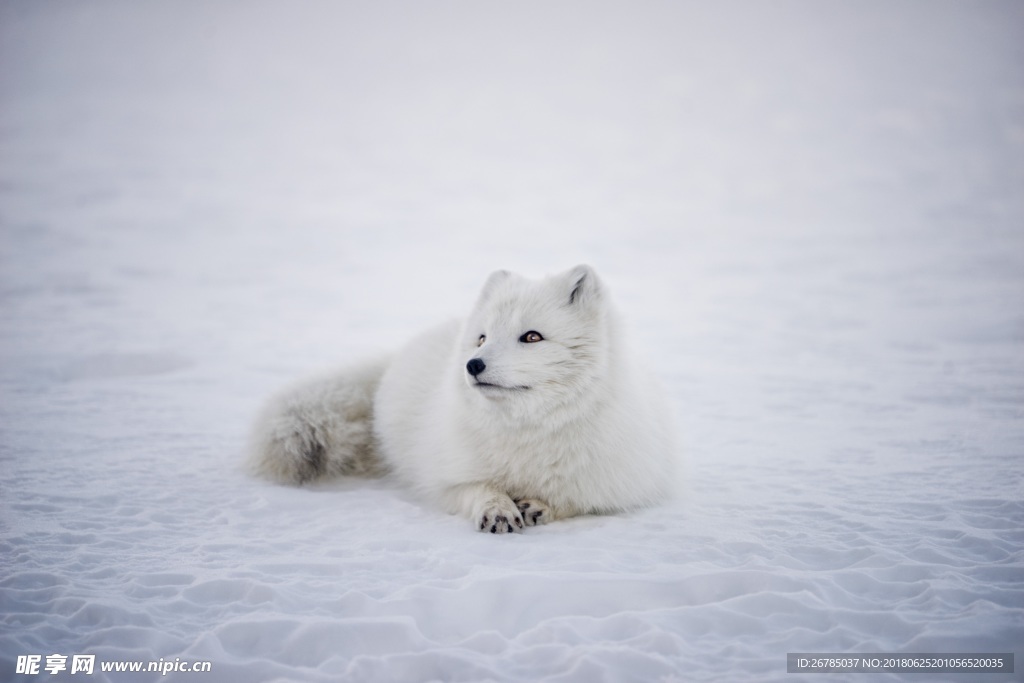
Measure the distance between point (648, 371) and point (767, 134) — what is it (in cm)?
2502

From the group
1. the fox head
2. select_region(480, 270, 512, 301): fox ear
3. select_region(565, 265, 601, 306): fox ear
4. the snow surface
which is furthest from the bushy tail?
select_region(565, 265, 601, 306): fox ear

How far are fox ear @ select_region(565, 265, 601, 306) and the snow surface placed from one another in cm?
113

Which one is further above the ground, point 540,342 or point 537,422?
point 540,342

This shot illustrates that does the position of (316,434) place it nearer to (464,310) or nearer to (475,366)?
(475,366)

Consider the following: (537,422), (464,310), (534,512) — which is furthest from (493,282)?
(464,310)

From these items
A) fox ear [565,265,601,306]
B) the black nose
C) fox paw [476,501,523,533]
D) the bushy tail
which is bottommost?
fox paw [476,501,523,533]

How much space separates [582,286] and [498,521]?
1.25m

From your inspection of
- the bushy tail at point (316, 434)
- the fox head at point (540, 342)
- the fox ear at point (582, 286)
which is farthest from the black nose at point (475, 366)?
the bushy tail at point (316, 434)

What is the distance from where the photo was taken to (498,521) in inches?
127

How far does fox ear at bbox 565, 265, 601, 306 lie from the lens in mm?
3455

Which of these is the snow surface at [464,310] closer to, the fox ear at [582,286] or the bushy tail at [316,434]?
the bushy tail at [316,434]

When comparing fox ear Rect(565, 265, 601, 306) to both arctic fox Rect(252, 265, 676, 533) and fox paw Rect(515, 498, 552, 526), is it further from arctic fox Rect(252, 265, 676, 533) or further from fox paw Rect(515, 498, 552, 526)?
fox paw Rect(515, 498, 552, 526)

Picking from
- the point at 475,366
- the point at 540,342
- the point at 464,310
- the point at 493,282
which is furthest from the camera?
the point at 464,310

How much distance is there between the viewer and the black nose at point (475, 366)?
10.3 ft
